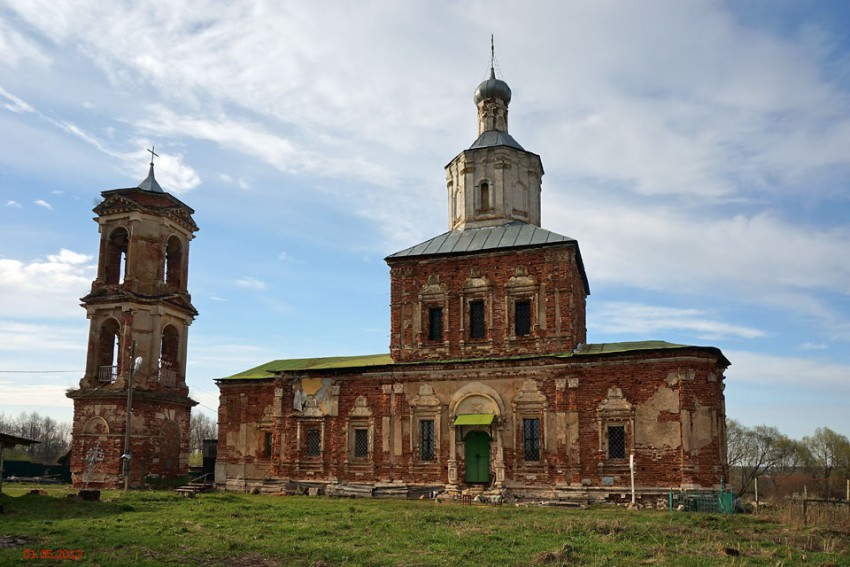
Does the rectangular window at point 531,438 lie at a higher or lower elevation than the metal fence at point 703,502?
higher

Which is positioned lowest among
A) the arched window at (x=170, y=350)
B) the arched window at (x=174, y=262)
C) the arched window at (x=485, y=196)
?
the arched window at (x=170, y=350)

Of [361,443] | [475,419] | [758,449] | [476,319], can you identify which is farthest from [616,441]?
[758,449]

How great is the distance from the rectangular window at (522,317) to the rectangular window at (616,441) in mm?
4655

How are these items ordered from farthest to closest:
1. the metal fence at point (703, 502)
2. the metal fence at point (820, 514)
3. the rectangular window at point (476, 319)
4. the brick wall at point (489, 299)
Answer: the rectangular window at point (476, 319)
the brick wall at point (489, 299)
the metal fence at point (703, 502)
the metal fence at point (820, 514)

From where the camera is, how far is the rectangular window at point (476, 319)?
27342mm

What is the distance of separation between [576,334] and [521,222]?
5.85 meters

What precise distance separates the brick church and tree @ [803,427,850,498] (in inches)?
1767

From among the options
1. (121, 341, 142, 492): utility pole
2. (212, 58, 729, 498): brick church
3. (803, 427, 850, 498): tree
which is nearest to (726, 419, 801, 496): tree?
(803, 427, 850, 498): tree

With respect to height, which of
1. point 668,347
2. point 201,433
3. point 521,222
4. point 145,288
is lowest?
point 201,433

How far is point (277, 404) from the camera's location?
2894 cm

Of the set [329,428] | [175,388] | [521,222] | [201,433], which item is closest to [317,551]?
[329,428]

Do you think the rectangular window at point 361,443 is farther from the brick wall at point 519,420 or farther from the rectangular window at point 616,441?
the rectangular window at point 616,441

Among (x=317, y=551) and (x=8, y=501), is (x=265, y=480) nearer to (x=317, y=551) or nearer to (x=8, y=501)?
(x=8, y=501)
